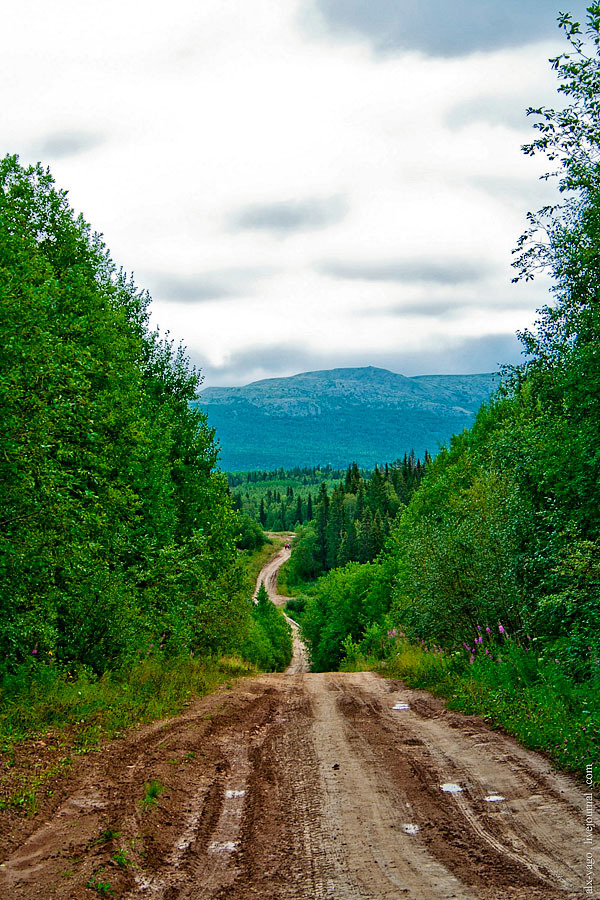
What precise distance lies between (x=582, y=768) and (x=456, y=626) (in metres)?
10.2

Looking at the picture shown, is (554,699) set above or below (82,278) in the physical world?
below

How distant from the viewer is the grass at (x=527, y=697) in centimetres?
816

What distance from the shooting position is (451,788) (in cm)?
724

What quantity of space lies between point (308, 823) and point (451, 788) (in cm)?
201

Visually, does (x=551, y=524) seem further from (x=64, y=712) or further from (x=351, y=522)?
(x=351, y=522)

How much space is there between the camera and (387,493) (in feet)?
390

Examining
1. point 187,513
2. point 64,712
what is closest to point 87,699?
point 64,712

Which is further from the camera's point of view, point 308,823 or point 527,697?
point 527,697

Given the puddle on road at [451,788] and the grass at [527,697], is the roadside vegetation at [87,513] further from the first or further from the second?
the grass at [527,697]

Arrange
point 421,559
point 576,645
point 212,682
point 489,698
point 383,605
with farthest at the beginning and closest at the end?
point 383,605, point 421,559, point 212,682, point 489,698, point 576,645

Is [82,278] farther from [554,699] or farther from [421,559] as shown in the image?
[554,699]

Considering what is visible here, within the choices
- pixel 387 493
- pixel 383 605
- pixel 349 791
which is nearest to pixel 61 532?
pixel 349 791

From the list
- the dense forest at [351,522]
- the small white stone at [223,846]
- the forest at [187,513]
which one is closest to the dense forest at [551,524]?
the forest at [187,513]

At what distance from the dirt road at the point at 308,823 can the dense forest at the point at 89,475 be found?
12.3 ft
